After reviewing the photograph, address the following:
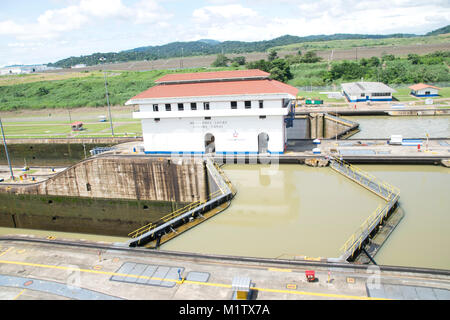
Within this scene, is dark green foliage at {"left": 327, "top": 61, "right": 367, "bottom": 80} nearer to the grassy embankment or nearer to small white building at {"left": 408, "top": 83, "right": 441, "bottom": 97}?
small white building at {"left": 408, "top": 83, "right": 441, "bottom": 97}

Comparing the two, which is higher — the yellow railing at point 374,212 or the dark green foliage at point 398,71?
the dark green foliage at point 398,71

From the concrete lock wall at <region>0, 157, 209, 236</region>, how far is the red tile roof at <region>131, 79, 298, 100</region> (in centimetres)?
609

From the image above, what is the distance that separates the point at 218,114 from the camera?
2878 centimetres

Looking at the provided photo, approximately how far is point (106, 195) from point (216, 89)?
13775 millimetres

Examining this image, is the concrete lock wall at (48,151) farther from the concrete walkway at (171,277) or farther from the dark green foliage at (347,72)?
the dark green foliage at (347,72)

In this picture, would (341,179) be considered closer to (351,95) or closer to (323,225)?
(323,225)

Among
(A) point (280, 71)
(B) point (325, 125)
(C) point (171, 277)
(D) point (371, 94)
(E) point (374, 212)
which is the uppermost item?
(A) point (280, 71)

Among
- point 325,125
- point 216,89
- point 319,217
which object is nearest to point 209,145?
point 216,89

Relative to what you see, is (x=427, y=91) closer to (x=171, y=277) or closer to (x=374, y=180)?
(x=374, y=180)

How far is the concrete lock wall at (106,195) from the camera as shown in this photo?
28156 millimetres

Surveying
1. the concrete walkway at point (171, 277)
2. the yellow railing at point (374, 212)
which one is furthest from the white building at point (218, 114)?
the concrete walkway at point (171, 277)

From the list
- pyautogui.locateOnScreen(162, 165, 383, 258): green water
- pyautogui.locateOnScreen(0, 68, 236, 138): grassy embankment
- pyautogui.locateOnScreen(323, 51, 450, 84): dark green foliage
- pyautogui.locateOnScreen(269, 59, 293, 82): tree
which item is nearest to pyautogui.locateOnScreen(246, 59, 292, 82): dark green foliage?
pyautogui.locateOnScreen(269, 59, 293, 82): tree
